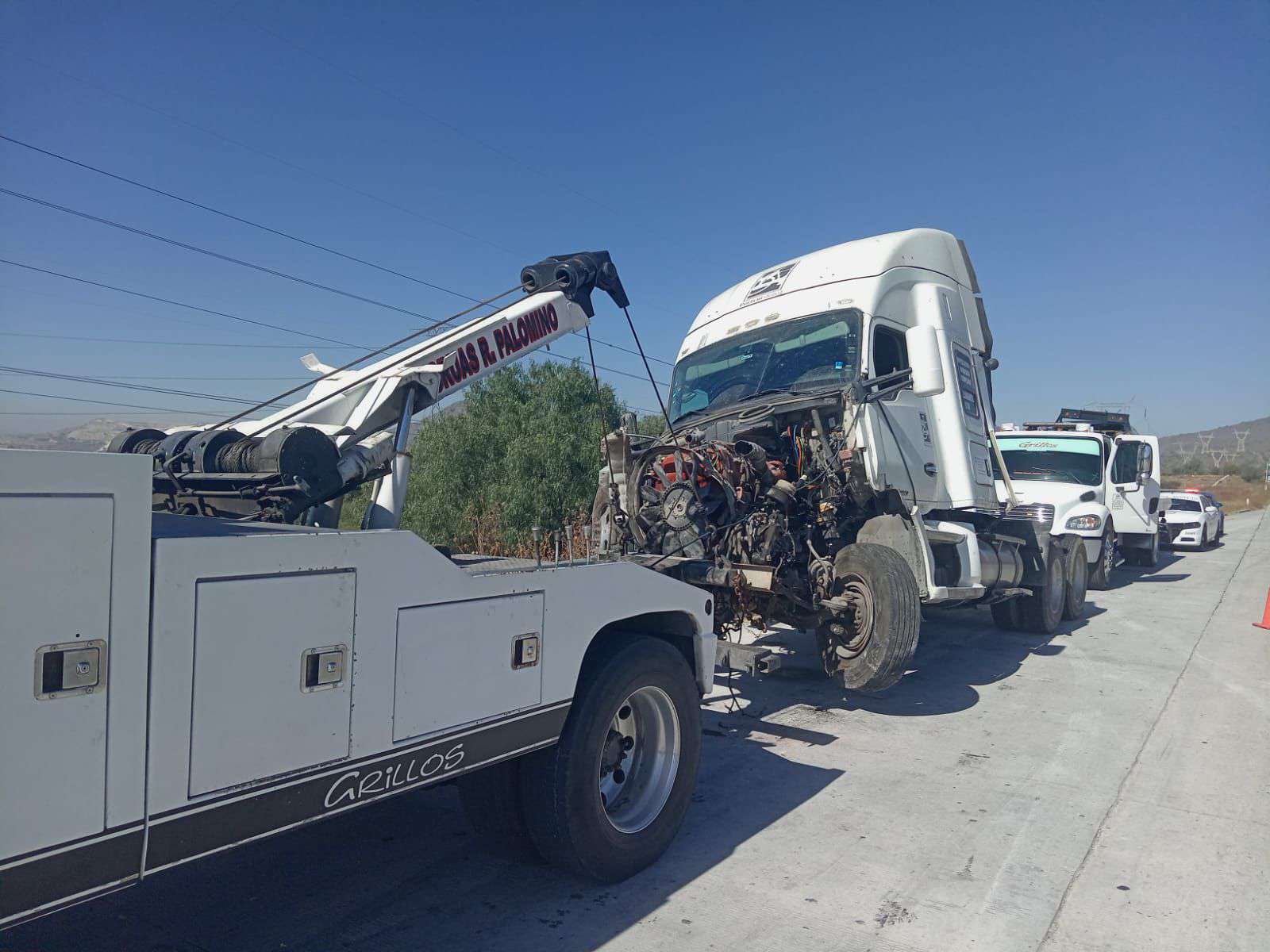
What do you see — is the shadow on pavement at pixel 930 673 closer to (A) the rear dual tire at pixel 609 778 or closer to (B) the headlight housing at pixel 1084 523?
(A) the rear dual tire at pixel 609 778

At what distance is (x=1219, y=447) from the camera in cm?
12244

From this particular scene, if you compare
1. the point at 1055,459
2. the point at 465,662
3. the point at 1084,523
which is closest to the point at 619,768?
the point at 465,662

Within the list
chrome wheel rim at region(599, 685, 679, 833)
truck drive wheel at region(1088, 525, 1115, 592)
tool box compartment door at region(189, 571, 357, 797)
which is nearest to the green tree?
truck drive wheel at region(1088, 525, 1115, 592)

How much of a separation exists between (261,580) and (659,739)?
2518 mm

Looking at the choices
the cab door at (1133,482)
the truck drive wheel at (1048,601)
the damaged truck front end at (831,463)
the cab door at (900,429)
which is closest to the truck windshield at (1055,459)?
the cab door at (1133,482)

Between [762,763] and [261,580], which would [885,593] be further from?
[261,580]

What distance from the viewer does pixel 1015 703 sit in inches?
301

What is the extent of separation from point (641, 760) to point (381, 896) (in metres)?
1.35

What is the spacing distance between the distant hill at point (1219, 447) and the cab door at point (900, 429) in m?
31.3

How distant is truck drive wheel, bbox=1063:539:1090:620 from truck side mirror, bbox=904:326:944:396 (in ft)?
19.7

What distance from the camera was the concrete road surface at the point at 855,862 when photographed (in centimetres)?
367

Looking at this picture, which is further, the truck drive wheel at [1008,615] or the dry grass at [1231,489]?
the dry grass at [1231,489]

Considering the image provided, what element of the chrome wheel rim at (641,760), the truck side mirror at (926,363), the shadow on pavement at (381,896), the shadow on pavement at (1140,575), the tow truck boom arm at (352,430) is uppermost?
the truck side mirror at (926,363)

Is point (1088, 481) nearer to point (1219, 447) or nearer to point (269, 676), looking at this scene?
point (269, 676)
